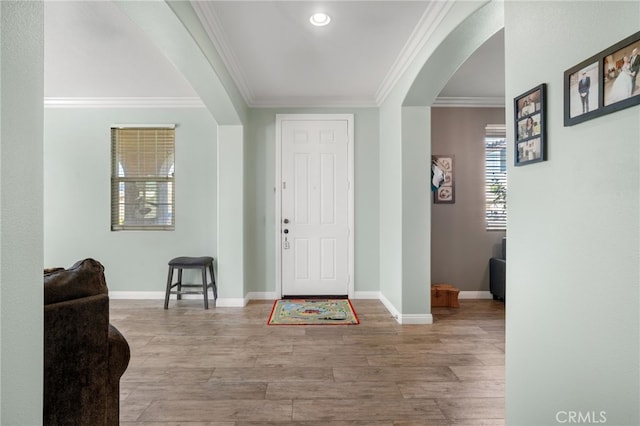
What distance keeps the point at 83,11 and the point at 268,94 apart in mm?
2123

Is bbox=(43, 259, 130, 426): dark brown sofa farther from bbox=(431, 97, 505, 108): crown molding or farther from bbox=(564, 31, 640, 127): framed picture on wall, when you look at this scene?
bbox=(431, 97, 505, 108): crown molding

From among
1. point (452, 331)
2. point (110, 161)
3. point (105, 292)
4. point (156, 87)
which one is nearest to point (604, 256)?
point (105, 292)

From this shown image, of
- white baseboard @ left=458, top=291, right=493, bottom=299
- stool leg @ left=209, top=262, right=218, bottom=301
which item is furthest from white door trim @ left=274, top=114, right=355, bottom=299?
white baseboard @ left=458, top=291, right=493, bottom=299

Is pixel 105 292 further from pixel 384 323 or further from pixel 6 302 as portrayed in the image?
pixel 384 323

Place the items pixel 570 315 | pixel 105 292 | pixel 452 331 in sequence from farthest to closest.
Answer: pixel 452 331 → pixel 105 292 → pixel 570 315

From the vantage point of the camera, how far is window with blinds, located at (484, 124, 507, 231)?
15.1 ft

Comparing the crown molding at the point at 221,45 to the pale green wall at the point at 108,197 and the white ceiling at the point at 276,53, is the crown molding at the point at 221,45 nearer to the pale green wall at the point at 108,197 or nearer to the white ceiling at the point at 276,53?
the white ceiling at the point at 276,53

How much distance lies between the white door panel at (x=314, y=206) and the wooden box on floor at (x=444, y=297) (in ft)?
3.69

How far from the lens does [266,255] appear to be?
462cm

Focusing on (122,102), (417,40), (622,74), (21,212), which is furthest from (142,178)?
(622,74)

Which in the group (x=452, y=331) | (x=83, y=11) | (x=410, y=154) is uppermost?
(x=83, y=11)

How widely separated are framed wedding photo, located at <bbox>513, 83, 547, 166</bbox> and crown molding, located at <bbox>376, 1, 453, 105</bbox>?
3.83ft

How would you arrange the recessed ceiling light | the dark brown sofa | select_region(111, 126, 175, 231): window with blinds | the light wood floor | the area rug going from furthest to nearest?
select_region(111, 126, 175, 231): window with blinds
the area rug
the recessed ceiling light
the light wood floor
the dark brown sofa

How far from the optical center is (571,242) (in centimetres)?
128
